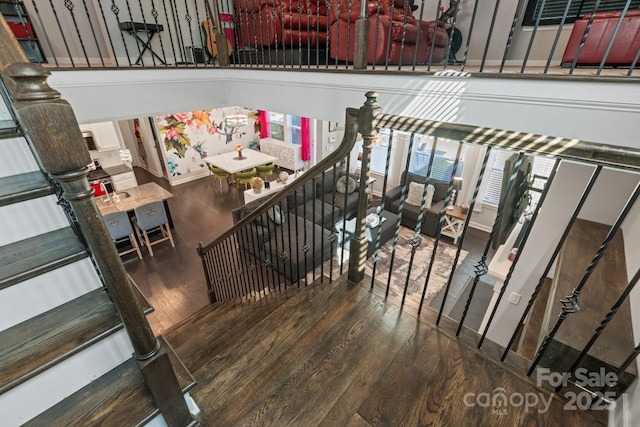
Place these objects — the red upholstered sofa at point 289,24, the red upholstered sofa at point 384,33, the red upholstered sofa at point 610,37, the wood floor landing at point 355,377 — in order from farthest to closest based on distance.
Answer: the red upholstered sofa at point 289,24 < the red upholstered sofa at point 384,33 < the red upholstered sofa at point 610,37 < the wood floor landing at point 355,377

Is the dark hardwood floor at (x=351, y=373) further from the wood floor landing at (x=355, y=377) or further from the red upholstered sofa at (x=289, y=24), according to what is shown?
the red upholstered sofa at (x=289, y=24)

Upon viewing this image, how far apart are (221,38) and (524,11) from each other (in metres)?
4.01

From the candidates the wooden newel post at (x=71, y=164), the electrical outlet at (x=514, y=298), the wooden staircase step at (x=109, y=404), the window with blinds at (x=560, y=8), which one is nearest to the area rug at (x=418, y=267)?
the electrical outlet at (x=514, y=298)

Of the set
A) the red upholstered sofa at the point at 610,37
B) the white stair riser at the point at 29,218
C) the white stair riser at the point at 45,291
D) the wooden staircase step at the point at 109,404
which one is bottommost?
the wooden staircase step at the point at 109,404

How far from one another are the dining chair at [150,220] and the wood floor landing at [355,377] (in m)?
4.18

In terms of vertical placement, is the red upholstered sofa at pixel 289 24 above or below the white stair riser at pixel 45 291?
above

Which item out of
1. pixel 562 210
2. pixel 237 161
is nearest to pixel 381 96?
pixel 562 210

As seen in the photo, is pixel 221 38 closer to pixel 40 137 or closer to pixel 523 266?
pixel 40 137

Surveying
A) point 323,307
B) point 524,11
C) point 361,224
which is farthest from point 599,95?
point 524,11

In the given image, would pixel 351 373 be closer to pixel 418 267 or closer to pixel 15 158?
pixel 15 158

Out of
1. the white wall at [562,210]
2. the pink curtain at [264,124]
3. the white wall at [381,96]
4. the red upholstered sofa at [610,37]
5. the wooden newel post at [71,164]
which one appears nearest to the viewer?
the wooden newel post at [71,164]

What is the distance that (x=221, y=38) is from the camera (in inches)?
138

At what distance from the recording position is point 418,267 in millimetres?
5129

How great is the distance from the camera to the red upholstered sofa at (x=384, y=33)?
97.4 inches
